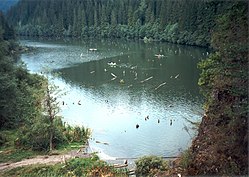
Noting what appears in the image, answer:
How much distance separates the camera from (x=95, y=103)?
139ft

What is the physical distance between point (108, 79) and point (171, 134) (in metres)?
25.4

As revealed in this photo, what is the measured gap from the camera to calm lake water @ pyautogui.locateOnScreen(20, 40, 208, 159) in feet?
98.1

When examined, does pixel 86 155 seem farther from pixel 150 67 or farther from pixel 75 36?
pixel 75 36

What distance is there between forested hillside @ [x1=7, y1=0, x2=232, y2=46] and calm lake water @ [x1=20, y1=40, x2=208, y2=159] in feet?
34.6

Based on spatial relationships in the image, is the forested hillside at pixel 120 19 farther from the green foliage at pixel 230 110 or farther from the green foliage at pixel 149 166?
the green foliage at pixel 149 166

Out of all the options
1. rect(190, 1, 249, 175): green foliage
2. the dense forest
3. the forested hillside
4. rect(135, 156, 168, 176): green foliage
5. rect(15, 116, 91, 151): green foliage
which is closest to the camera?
rect(190, 1, 249, 175): green foliage

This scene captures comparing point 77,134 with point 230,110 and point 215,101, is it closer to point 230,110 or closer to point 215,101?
point 215,101

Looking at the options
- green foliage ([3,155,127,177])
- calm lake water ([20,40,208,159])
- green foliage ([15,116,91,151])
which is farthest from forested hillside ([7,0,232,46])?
green foliage ([3,155,127,177])

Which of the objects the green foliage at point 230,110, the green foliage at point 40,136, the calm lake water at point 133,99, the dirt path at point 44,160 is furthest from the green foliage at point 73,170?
the green foliage at point 230,110

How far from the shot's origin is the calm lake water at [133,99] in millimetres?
29906

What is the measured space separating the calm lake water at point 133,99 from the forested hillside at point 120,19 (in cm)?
1053

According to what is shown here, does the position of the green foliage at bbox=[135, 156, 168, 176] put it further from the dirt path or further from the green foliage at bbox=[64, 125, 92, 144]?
the green foliage at bbox=[64, 125, 92, 144]

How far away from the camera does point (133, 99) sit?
139 feet

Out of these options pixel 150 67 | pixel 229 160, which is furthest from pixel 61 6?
pixel 229 160
